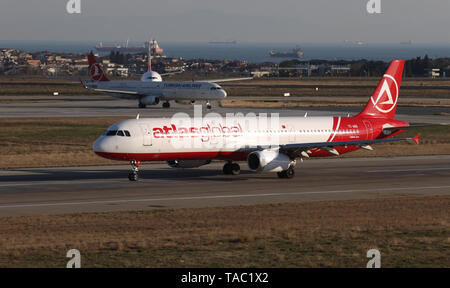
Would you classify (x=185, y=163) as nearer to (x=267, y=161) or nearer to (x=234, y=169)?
(x=234, y=169)

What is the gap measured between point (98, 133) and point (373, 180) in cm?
3347

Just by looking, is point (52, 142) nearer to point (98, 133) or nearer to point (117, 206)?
point (98, 133)

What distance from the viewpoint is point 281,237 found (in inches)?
1104

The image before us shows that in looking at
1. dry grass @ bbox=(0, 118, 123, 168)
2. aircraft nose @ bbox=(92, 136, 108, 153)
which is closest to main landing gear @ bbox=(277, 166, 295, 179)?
aircraft nose @ bbox=(92, 136, 108, 153)

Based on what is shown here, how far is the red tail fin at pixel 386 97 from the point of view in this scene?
51.4 m

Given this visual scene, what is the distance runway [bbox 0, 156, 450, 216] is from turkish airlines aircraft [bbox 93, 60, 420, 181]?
3.99 feet

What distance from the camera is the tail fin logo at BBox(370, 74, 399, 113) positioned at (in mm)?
51594

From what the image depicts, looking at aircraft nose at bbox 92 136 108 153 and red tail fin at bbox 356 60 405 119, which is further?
red tail fin at bbox 356 60 405 119

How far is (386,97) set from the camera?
170 feet

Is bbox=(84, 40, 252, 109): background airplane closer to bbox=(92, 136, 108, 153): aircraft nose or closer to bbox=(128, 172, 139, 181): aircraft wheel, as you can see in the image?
bbox=(128, 172, 139, 181): aircraft wheel

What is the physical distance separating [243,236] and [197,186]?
46.8 ft

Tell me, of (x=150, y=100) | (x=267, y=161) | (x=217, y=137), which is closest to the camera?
(x=267, y=161)

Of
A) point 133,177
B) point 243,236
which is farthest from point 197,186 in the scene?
point 243,236

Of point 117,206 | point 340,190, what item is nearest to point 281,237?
point 117,206
